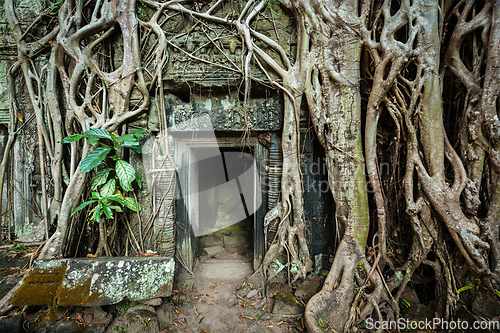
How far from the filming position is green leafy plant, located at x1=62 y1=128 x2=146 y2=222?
224cm

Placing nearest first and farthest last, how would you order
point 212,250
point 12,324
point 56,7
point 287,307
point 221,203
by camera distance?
point 12,324
point 287,307
point 56,7
point 212,250
point 221,203

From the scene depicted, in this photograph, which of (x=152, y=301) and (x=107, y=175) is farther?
(x=107, y=175)

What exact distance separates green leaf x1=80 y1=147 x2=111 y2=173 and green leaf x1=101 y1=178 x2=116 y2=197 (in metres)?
0.23

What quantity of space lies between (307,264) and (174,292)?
1.61 m

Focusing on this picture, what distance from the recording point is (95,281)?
193cm

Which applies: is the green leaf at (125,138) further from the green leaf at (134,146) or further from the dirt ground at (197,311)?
the dirt ground at (197,311)

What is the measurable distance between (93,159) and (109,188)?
35 centimetres

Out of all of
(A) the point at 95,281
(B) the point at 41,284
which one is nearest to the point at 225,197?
(A) the point at 95,281

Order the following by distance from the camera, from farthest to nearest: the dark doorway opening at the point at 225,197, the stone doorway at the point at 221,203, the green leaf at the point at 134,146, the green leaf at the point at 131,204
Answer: the dark doorway opening at the point at 225,197
the stone doorway at the point at 221,203
the green leaf at the point at 131,204
the green leaf at the point at 134,146

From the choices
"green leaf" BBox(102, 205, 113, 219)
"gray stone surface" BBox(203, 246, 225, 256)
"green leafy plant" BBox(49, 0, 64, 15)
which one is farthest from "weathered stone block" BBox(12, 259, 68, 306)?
"green leafy plant" BBox(49, 0, 64, 15)

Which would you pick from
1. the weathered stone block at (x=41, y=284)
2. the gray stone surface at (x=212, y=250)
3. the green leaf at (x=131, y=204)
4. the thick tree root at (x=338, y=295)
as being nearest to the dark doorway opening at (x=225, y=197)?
the gray stone surface at (x=212, y=250)

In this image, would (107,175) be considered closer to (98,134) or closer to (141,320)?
(98,134)

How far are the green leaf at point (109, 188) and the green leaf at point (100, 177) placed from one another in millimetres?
53

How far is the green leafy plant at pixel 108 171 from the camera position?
224 cm
